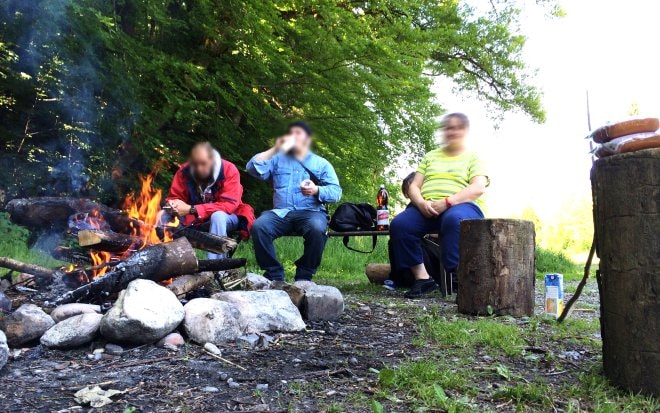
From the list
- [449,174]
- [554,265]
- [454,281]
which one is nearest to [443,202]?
[449,174]

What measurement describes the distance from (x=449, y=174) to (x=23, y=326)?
344 centimetres

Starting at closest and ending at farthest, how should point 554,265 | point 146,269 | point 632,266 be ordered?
point 632,266 → point 146,269 → point 554,265

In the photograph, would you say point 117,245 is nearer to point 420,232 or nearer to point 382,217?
point 420,232

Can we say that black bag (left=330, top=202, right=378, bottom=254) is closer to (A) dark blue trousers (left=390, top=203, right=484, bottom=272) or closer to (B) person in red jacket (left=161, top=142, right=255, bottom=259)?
(A) dark blue trousers (left=390, top=203, right=484, bottom=272)

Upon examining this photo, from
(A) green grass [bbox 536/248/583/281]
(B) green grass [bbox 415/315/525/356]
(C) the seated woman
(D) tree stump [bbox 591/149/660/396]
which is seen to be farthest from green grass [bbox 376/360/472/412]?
(A) green grass [bbox 536/248/583/281]

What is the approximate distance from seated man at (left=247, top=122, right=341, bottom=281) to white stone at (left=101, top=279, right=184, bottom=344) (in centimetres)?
174

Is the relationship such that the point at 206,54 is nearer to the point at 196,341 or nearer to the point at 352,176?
the point at 352,176

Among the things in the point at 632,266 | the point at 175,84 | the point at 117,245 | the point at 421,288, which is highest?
the point at 175,84

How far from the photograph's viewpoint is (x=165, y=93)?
21.4 feet

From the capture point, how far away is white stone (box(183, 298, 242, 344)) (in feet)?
9.35

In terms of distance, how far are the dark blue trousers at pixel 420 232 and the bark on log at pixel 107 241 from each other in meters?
2.26

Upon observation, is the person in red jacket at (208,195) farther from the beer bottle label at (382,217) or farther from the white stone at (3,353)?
the white stone at (3,353)

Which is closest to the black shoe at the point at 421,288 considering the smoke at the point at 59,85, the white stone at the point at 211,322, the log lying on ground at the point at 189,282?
the log lying on ground at the point at 189,282

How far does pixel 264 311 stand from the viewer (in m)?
3.20
